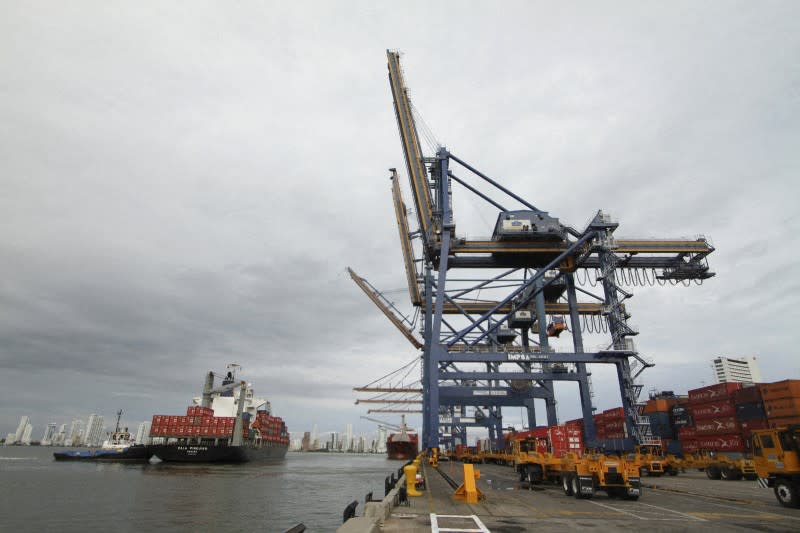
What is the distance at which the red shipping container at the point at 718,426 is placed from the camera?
25016mm

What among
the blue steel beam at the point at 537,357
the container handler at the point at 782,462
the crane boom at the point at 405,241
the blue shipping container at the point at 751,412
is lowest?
the container handler at the point at 782,462

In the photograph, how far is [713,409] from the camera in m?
26.5

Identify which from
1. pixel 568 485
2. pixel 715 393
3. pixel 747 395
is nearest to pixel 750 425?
pixel 747 395

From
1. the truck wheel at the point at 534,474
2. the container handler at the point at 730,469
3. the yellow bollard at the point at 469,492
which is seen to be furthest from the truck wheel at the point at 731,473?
the yellow bollard at the point at 469,492

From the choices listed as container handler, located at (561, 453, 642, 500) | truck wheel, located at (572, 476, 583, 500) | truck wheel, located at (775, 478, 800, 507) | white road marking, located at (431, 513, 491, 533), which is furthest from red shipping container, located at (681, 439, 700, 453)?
white road marking, located at (431, 513, 491, 533)

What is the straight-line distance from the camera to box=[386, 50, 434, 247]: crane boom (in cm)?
3409

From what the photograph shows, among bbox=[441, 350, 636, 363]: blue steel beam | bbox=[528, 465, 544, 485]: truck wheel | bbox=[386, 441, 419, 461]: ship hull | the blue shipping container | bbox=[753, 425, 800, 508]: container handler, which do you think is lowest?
bbox=[386, 441, 419, 461]: ship hull

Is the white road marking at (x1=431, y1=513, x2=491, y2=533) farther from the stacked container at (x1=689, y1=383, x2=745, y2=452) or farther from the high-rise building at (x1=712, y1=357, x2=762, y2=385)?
the high-rise building at (x1=712, y1=357, x2=762, y2=385)

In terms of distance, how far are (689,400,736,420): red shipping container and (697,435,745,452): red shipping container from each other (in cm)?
126

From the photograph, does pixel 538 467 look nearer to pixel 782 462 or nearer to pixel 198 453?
pixel 782 462

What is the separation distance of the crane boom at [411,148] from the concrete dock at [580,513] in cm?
2238

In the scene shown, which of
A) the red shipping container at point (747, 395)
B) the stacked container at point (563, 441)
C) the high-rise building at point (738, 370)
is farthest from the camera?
the high-rise building at point (738, 370)

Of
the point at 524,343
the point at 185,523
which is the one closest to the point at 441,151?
the point at 524,343

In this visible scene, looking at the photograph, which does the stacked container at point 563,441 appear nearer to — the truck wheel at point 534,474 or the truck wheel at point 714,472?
the truck wheel at point 534,474
